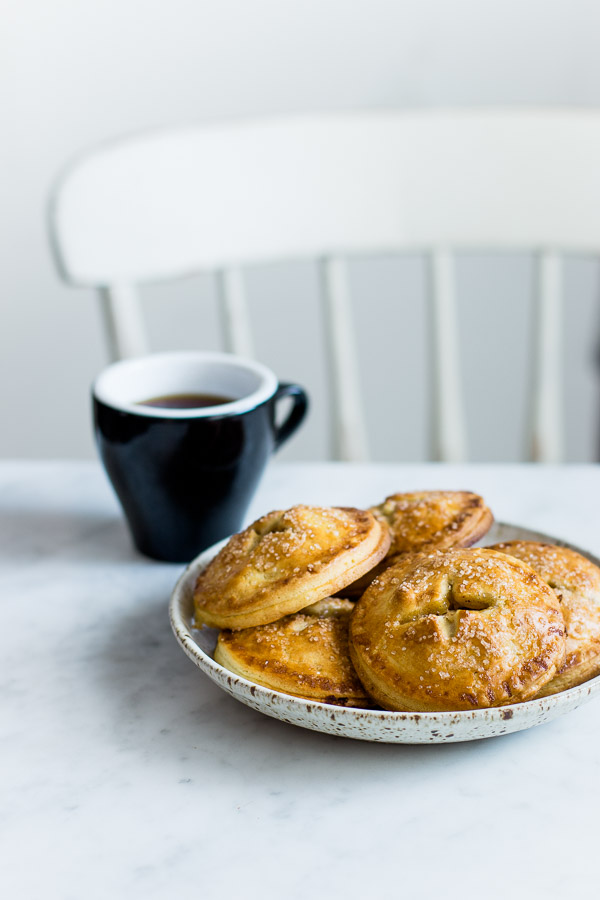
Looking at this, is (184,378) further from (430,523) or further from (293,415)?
(430,523)

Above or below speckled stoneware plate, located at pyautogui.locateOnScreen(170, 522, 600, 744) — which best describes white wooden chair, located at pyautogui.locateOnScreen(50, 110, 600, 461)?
above

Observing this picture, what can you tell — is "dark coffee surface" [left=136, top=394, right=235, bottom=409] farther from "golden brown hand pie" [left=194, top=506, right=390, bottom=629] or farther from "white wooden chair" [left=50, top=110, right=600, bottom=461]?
"white wooden chair" [left=50, top=110, right=600, bottom=461]

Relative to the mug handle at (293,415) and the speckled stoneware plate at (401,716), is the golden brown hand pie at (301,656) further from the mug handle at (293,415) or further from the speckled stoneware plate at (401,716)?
the mug handle at (293,415)

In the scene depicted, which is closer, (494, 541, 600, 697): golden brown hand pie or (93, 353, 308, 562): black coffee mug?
(494, 541, 600, 697): golden brown hand pie

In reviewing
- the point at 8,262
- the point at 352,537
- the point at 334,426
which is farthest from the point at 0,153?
the point at 352,537

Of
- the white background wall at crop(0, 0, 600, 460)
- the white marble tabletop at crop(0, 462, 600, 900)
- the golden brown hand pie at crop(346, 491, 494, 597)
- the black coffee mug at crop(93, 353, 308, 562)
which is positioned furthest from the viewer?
the white background wall at crop(0, 0, 600, 460)

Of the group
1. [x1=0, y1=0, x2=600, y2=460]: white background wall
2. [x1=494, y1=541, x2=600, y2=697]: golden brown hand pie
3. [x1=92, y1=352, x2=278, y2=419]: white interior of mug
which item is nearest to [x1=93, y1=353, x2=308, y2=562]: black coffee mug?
[x1=92, y1=352, x2=278, y2=419]: white interior of mug

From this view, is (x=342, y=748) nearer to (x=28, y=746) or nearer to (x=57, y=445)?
(x=28, y=746)

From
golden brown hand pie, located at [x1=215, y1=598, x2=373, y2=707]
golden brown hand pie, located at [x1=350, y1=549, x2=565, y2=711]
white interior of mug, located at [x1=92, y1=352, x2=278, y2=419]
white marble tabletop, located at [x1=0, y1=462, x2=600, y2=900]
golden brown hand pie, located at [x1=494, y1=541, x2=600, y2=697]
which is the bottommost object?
white marble tabletop, located at [x1=0, y1=462, x2=600, y2=900]
